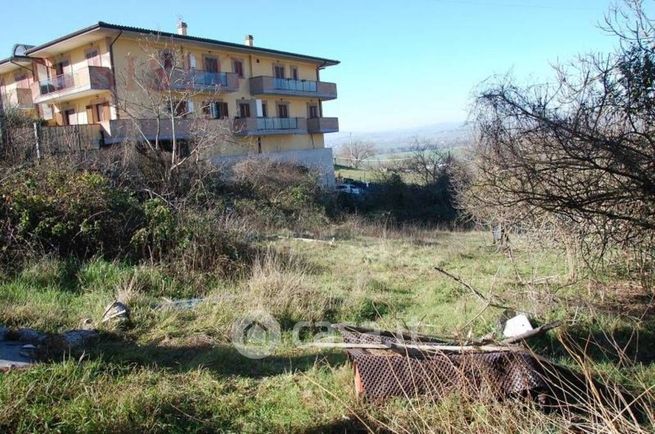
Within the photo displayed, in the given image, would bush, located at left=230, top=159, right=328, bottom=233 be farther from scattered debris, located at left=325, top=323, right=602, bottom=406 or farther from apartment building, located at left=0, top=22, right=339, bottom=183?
scattered debris, located at left=325, top=323, right=602, bottom=406

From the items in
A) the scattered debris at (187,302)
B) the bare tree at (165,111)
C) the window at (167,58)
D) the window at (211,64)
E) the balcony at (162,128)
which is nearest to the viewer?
the scattered debris at (187,302)

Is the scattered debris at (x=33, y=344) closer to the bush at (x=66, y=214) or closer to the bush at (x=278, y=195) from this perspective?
the bush at (x=66, y=214)

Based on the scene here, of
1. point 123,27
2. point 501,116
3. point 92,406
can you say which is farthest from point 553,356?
point 123,27

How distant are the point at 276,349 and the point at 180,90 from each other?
18.8 metres

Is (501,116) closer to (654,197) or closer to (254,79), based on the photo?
(654,197)

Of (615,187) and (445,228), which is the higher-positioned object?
(615,187)

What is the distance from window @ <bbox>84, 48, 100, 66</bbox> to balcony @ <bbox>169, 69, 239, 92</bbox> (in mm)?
4469

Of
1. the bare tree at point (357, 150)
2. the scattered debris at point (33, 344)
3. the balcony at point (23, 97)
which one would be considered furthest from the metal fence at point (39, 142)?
the bare tree at point (357, 150)

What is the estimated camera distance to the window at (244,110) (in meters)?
31.9

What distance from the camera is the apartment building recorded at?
77.6ft

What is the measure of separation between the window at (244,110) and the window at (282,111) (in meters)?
3.15

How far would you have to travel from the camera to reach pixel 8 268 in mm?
7711

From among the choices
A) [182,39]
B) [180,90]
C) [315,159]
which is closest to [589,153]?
[180,90]

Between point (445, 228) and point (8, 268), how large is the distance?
1915 centimetres
